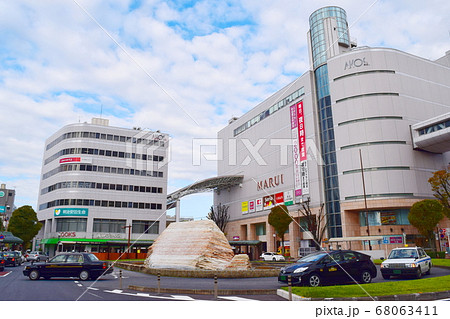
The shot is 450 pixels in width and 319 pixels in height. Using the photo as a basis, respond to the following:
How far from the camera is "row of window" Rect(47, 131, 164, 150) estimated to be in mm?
68438

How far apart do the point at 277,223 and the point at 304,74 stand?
2625 cm

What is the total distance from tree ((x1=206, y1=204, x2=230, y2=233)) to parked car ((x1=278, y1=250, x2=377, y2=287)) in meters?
61.8

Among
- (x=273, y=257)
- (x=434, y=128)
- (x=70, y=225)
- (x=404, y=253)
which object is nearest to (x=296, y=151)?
(x=273, y=257)

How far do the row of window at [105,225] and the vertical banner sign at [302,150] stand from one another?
32030 millimetres

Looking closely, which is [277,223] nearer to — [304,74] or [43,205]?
[304,74]

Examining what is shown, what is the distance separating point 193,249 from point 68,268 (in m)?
7.48

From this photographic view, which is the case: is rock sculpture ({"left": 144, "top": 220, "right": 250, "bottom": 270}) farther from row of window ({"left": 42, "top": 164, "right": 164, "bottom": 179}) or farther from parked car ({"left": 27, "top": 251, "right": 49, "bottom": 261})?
row of window ({"left": 42, "top": 164, "right": 164, "bottom": 179})

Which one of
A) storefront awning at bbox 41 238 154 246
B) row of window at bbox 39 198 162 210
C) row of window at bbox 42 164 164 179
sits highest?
row of window at bbox 42 164 164 179

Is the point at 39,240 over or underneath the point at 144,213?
underneath

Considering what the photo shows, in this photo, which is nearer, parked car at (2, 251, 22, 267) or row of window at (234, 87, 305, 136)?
parked car at (2, 251, 22, 267)

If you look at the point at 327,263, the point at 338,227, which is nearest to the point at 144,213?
the point at 338,227

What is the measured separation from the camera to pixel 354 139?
1981 inches

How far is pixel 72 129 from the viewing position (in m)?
68.8

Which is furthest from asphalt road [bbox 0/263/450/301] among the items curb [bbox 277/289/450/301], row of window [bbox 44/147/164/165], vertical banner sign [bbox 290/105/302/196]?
row of window [bbox 44/147/164/165]
